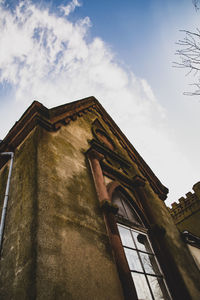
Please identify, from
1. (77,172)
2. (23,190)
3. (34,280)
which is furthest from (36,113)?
(34,280)

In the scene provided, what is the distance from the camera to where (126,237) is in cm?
424

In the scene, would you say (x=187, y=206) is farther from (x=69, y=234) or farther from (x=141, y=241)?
(x=69, y=234)

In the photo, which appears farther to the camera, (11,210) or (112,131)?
(112,131)

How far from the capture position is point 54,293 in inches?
83.5

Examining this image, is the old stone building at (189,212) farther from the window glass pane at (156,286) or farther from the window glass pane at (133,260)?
the window glass pane at (133,260)

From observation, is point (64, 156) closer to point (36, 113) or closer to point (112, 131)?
point (36, 113)

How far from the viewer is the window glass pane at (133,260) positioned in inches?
148

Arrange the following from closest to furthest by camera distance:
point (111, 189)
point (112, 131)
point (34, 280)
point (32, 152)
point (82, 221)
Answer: point (34, 280) → point (82, 221) → point (32, 152) → point (111, 189) → point (112, 131)

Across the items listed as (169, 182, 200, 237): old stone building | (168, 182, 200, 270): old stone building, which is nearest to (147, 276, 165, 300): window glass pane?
(168, 182, 200, 270): old stone building

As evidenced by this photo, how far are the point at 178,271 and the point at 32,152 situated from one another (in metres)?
4.16

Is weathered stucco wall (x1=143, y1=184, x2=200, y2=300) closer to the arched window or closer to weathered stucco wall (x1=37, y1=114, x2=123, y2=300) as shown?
the arched window

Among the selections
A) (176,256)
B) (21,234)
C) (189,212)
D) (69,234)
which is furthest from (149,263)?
(189,212)

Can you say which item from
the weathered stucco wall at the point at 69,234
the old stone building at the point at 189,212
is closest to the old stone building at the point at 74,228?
the weathered stucco wall at the point at 69,234

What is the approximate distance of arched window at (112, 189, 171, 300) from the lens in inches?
143
